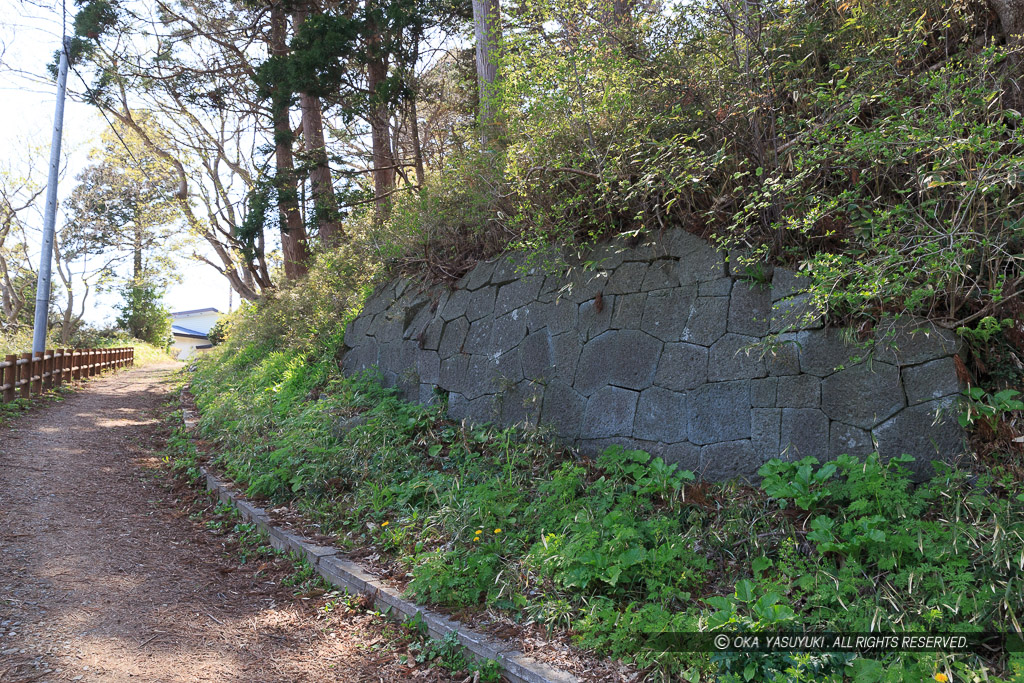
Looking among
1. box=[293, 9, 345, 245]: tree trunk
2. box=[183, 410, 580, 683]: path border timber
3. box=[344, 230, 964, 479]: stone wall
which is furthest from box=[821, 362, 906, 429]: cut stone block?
box=[293, 9, 345, 245]: tree trunk

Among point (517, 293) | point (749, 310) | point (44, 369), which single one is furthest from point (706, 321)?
point (44, 369)

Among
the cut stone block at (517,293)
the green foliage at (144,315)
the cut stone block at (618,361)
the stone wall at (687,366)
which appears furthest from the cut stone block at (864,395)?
the green foliage at (144,315)

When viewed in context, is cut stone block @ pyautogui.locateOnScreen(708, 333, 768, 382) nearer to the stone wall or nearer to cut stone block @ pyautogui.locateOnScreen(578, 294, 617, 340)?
the stone wall

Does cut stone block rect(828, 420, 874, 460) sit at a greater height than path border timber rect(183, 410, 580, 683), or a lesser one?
greater

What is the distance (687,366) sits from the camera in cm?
468

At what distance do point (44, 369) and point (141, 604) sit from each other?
9898mm

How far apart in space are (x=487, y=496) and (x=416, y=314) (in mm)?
3591

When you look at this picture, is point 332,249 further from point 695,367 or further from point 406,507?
point 695,367

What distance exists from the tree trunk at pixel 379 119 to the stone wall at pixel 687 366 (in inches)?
167

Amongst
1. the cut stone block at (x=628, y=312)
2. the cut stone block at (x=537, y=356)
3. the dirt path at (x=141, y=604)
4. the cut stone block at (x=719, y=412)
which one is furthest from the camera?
the cut stone block at (x=537, y=356)

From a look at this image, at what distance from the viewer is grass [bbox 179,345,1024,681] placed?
9.43ft

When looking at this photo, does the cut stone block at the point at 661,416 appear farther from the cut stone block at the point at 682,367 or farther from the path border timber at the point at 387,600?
the path border timber at the point at 387,600

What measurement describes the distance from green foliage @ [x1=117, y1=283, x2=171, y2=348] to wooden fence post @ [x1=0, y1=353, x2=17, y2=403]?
816 inches

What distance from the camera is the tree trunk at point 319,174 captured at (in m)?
10.6
